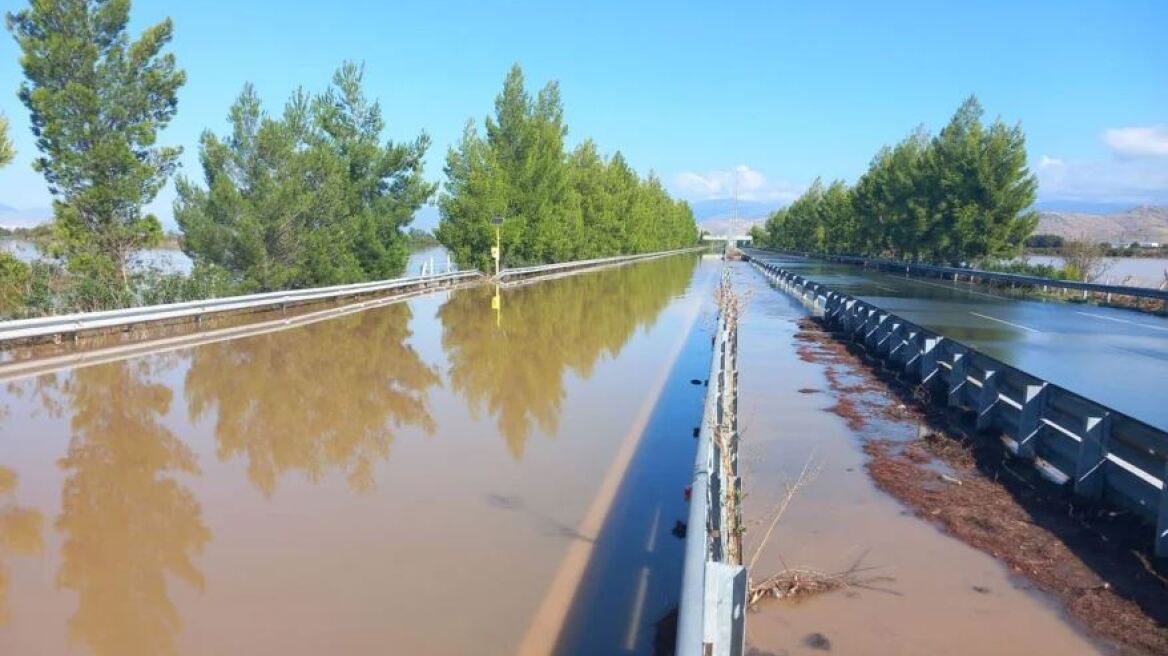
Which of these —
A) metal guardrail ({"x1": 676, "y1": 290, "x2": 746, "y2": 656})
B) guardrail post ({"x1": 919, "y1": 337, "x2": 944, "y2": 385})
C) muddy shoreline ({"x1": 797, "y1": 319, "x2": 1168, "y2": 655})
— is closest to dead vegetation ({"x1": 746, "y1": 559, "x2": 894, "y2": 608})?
metal guardrail ({"x1": 676, "y1": 290, "x2": 746, "y2": 656})

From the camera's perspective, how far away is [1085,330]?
21625mm

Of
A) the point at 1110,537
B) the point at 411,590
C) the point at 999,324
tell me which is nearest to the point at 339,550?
the point at 411,590

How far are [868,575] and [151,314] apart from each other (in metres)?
16.7

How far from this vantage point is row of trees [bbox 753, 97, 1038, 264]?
47.8m

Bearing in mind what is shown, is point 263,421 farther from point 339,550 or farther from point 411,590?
point 411,590

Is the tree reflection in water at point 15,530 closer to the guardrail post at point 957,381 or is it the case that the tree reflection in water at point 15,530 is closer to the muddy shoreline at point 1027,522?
the muddy shoreline at point 1027,522

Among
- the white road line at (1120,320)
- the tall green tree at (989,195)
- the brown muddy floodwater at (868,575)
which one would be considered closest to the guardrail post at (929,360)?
the brown muddy floodwater at (868,575)

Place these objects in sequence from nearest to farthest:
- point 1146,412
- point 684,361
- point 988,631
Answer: point 988,631 → point 1146,412 → point 684,361

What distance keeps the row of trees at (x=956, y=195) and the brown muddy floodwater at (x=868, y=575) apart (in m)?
43.9

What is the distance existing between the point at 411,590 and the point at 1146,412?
33.6ft

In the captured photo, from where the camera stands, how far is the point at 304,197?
2703 cm

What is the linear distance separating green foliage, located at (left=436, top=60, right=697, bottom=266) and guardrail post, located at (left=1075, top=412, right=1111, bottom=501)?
3760 centimetres

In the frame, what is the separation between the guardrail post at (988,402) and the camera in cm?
994

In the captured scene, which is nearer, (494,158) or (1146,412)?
(1146,412)
